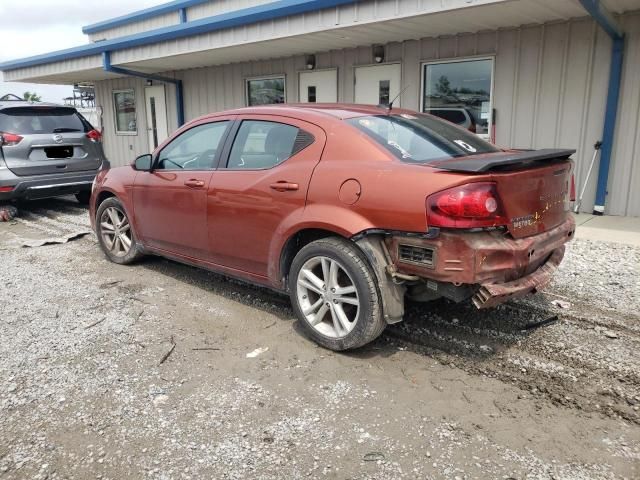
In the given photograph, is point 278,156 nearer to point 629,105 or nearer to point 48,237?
point 48,237

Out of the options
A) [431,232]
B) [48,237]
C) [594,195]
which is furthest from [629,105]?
[48,237]

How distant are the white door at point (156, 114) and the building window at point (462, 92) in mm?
7753

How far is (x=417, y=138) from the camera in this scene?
3717 mm

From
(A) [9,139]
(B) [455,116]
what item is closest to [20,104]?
(A) [9,139]

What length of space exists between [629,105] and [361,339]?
589 centimetres

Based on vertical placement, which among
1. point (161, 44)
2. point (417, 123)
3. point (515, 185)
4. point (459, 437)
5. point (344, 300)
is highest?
point (161, 44)

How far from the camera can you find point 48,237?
724 centimetres

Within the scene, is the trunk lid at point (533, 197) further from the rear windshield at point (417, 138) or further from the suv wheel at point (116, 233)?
the suv wheel at point (116, 233)

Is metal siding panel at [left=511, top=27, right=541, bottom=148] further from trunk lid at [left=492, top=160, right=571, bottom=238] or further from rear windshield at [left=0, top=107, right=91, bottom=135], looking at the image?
rear windshield at [left=0, top=107, right=91, bottom=135]

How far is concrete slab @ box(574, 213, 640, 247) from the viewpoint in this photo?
6246mm

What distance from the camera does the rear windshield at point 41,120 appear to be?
8203mm

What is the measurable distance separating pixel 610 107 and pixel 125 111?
12.9 m

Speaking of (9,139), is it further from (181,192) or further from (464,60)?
(464,60)

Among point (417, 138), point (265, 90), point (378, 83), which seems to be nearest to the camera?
point (417, 138)
